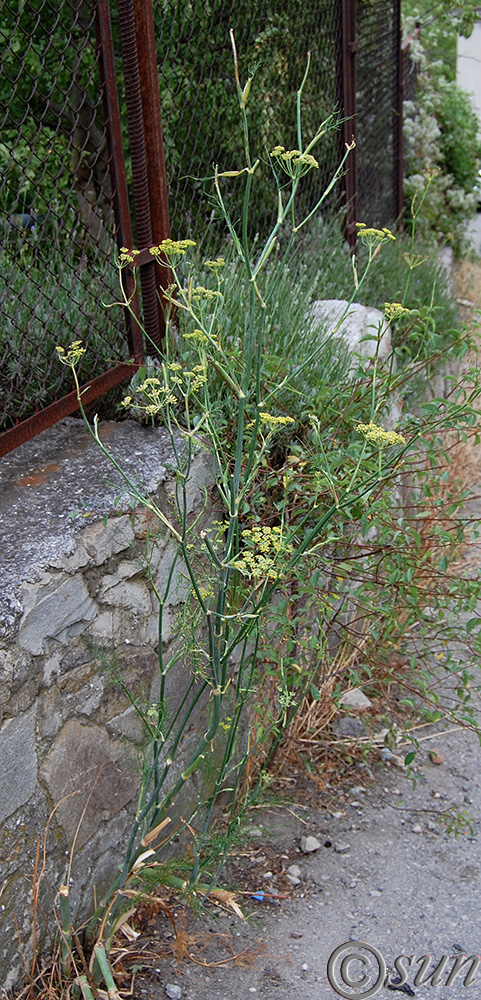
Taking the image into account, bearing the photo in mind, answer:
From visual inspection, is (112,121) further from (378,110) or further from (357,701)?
(378,110)

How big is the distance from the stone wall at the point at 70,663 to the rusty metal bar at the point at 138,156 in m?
0.59

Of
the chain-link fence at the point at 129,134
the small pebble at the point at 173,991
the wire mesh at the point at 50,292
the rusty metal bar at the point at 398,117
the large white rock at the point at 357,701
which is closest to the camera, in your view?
the small pebble at the point at 173,991

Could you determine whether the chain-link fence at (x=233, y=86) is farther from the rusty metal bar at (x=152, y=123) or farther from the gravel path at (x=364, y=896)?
the gravel path at (x=364, y=896)

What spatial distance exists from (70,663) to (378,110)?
18.0ft

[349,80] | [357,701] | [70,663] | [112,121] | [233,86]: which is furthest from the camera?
[349,80]

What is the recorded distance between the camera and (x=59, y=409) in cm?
249

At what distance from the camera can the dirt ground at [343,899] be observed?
7.13ft

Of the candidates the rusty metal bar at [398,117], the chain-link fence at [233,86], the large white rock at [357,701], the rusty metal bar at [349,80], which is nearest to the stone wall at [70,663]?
the large white rock at [357,701]

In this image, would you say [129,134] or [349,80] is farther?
[349,80]

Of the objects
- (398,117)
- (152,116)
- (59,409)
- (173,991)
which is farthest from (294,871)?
(398,117)

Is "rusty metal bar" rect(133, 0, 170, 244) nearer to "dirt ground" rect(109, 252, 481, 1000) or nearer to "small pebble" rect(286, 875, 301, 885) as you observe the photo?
"dirt ground" rect(109, 252, 481, 1000)

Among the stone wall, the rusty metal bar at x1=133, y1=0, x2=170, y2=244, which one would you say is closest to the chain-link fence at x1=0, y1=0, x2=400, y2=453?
the rusty metal bar at x1=133, y1=0, x2=170, y2=244

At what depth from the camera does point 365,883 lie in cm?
249

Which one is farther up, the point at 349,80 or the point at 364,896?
the point at 349,80
